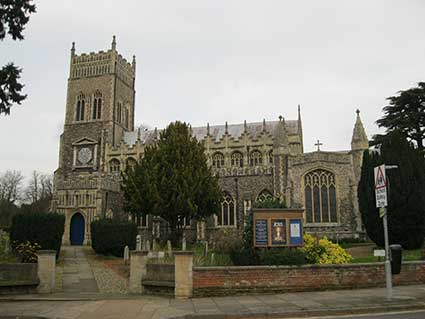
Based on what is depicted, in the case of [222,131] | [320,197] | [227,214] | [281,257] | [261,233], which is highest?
[222,131]

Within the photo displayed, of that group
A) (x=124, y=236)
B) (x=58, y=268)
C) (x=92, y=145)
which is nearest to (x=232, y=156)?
(x=92, y=145)

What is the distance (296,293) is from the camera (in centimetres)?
1197

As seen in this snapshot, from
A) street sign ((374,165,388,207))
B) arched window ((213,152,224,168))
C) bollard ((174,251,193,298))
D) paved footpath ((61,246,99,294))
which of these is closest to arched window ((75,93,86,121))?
arched window ((213,152,224,168))

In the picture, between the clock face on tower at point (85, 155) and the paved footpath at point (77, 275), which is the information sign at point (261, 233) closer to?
the paved footpath at point (77, 275)

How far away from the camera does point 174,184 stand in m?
29.2

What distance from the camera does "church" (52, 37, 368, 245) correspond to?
105 feet

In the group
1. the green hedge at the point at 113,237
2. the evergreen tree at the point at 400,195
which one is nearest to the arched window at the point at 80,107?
the green hedge at the point at 113,237

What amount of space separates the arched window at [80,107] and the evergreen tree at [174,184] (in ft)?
71.6

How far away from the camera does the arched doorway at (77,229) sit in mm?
34562

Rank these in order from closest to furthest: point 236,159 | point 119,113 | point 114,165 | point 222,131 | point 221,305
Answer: point 221,305
point 236,159
point 114,165
point 222,131
point 119,113

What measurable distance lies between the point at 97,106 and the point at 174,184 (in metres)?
24.7

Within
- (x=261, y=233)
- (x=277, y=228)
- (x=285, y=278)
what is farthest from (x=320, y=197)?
(x=285, y=278)

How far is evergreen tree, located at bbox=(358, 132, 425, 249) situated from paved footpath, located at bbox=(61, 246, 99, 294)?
1581 cm

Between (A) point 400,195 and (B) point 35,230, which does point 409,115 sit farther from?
(B) point 35,230
